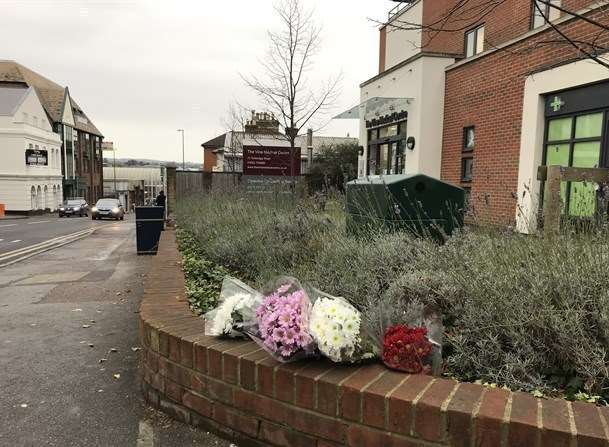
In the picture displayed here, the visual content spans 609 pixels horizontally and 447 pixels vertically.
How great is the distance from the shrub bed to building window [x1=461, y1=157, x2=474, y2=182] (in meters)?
9.09

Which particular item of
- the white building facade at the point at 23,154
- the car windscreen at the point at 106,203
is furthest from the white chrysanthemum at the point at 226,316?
the white building facade at the point at 23,154

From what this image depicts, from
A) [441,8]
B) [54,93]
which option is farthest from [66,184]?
[441,8]

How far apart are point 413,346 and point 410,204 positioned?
8.80ft

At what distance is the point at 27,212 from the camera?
46594 millimetres

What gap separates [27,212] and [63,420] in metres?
49.7

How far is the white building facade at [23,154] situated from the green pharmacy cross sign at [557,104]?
47612mm

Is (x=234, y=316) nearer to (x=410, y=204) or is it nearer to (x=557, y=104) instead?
(x=410, y=204)

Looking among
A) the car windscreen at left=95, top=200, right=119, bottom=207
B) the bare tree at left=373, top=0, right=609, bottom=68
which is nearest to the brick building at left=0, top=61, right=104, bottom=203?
the car windscreen at left=95, top=200, right=119, bottom=207

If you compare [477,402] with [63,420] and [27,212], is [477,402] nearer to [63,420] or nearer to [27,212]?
[63,420]

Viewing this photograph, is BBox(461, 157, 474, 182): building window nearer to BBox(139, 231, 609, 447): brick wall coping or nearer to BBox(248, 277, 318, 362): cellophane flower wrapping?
BBox(139, 231, 609, 447): brick wall coping

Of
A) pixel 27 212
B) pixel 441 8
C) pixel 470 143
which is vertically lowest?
pixel 27 212

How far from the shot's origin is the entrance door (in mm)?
8719

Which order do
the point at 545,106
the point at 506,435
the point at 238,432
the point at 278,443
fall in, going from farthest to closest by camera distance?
1. the point at 545,106
2. the point at 238,432
3. the point at 278,443
4. the point at 506,435

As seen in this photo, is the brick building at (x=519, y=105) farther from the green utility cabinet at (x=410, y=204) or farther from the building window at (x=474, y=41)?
the green utility cabinet at (x=410, y=204)
